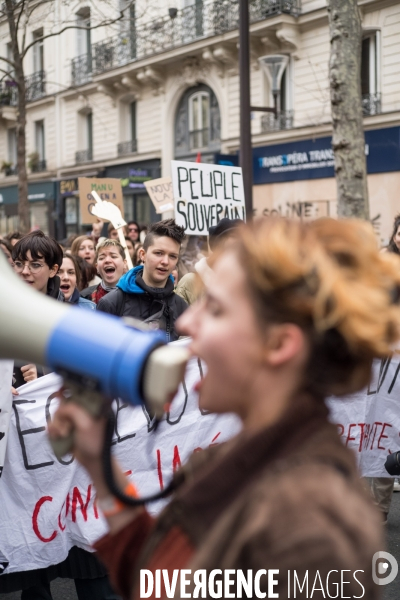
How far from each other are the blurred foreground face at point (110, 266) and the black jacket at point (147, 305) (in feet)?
5.76

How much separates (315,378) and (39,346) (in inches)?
17.9

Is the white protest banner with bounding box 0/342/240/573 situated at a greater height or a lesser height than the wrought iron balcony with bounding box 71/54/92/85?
lesser

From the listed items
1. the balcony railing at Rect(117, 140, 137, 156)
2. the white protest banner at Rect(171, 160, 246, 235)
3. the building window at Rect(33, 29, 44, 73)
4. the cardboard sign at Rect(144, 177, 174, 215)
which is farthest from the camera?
the building window at Rect(33, 29, 44, 73)

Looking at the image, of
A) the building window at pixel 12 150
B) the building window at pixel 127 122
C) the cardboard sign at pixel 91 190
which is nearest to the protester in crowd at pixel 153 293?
the cardboard sign at pixel 91 190

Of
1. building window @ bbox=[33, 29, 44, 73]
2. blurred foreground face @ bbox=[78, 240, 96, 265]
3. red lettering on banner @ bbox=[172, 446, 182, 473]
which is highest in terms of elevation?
building window @ bbox=[33, 29, 44, 73]

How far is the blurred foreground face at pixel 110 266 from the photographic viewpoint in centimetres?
632

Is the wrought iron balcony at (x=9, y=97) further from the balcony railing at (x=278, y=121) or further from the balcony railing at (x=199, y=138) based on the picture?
the balcony railing at (x=278, y=121)

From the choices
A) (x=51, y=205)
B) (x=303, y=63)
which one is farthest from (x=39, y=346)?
(x=51, y=205)

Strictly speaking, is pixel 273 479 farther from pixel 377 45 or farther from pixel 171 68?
pixel 171 68

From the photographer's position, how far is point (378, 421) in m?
4.31

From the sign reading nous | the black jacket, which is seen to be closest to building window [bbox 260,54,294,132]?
the sign reading nous

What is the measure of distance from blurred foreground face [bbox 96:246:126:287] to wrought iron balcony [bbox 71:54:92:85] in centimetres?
2110

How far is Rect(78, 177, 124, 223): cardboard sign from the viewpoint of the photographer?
10.8m

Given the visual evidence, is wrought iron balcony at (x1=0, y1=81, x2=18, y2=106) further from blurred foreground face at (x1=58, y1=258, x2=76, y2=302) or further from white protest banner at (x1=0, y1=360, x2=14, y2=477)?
white protest banner at (x1=0, y1=360, x2=14, y2=477)
